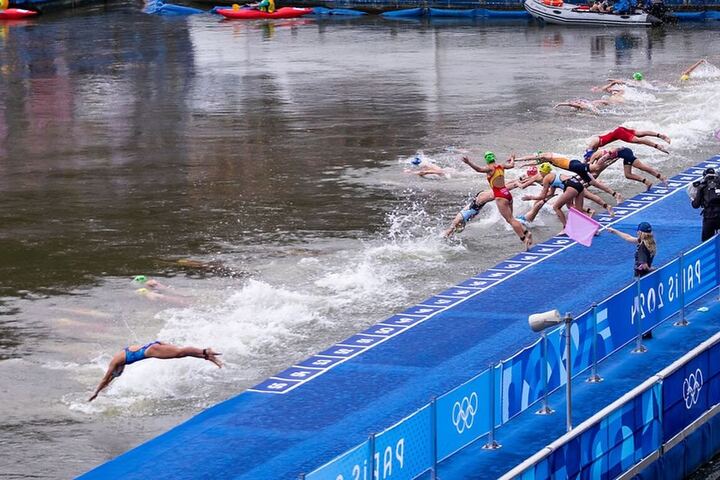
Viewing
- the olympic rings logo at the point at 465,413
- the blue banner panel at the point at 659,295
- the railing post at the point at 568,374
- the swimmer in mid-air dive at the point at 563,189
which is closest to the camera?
the olympic rings logo at the point at 465,413

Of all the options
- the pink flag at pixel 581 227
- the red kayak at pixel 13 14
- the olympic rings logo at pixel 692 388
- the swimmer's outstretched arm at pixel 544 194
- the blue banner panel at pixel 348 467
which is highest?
the red kayak at pixel 13 14

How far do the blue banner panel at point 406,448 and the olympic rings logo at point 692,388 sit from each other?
4014mm

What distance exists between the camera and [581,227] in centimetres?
2317

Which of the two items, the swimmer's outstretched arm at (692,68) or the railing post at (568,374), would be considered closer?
the railing post at (568,374)

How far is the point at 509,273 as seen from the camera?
89.3 feet

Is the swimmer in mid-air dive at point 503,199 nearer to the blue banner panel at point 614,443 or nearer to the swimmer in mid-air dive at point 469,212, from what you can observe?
the swimmer in mid-air dive at point 469,212

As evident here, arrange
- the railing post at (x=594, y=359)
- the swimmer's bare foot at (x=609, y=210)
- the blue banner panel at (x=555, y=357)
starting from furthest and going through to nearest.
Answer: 1. the swimmer's bare foot at (x=609, y=210)
2. the railing post at (x=594, y=359)
3. the blue banner panel at (x=555, y=357)

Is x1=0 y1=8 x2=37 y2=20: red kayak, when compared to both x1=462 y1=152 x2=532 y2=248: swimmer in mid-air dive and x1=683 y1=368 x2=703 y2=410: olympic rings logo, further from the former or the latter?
x1=683 y1=368 x2=703 y2=410: olympic rings logo

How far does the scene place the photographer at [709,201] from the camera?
86.4ft

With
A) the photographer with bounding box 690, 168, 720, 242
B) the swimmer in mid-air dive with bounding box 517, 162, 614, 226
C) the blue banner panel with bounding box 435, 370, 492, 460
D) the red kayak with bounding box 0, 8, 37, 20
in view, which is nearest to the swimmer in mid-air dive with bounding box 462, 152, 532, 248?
the swimmer in mid-air dive with bounding box 517, 162, 614, 226

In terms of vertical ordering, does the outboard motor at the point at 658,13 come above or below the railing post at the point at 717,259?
above

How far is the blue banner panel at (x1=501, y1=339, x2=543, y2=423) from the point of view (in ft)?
57.8

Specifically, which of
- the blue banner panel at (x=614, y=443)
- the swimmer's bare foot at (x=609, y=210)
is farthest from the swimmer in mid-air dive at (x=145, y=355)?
the swimmer's bare foot at (x=609, y=210)

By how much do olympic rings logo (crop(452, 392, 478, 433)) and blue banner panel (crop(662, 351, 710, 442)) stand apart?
2512mm
